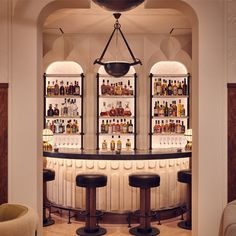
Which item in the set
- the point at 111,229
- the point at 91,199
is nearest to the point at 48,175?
the point at 91,199

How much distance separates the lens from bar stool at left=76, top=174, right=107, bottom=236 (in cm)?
503

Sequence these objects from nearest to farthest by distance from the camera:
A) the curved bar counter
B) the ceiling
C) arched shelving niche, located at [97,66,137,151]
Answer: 1. the curved bar counter
2. the ceiling
3. arched shelving niche, located at [97,66,137,151]

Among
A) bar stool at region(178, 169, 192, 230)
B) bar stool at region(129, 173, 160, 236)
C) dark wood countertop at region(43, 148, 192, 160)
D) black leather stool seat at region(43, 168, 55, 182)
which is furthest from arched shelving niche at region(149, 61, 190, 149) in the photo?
black leather stool seat at region(43, 168, 55, 182)

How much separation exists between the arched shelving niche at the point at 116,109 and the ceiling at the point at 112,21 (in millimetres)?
832

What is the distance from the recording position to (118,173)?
5.74 meters

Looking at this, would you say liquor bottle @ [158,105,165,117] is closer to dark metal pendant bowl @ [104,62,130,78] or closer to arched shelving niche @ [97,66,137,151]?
arched shelving niche @ [97,66,137,151]

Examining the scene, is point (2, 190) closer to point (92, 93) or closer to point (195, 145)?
point (195, 145)

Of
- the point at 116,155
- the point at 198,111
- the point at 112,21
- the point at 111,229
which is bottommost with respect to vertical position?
the point at 111,229

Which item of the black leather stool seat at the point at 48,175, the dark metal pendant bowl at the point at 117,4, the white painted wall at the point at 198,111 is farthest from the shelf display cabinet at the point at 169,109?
the dark metal pendant bowl at the point at 117,4

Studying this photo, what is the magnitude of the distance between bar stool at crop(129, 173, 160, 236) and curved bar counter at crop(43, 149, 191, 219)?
407mm

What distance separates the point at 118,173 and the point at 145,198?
0.67m

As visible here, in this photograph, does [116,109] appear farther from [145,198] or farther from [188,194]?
[145,198]

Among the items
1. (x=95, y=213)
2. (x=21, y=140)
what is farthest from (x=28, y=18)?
(x=95, y=213)

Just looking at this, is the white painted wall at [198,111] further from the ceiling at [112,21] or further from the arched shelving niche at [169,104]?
the arched shelving niche at [169,104]
